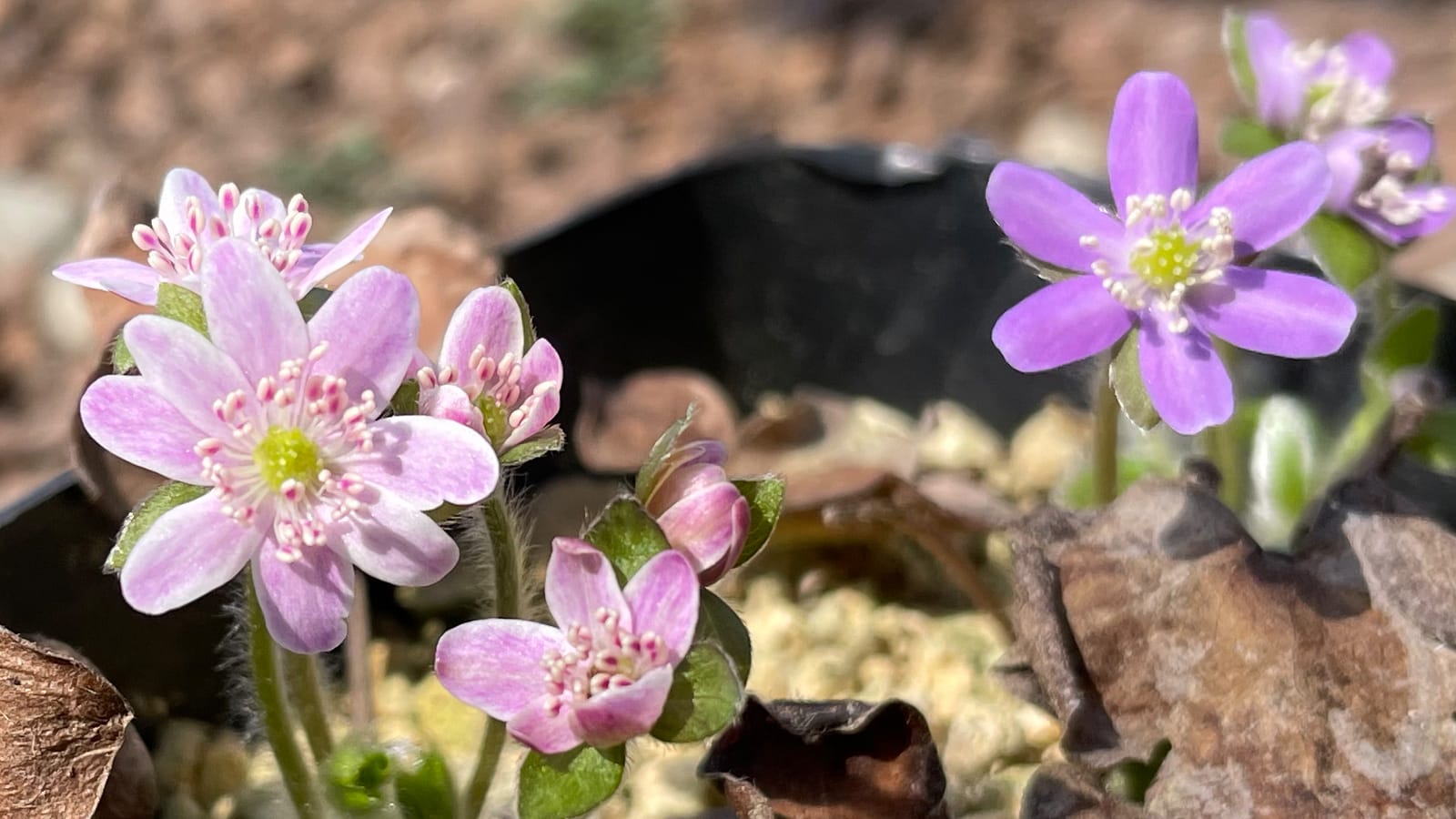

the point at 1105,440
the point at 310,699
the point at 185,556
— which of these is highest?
the point at 185,556

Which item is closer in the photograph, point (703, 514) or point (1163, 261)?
point (703, 514)

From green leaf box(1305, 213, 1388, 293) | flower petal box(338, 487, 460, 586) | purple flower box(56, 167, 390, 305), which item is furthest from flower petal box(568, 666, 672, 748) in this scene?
green leaf box(1305, 213, 1388, 293)

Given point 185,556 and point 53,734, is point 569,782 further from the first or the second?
point 53,734

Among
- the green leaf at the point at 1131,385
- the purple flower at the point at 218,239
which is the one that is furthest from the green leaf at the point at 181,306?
the green leaf at the point at 1131,385

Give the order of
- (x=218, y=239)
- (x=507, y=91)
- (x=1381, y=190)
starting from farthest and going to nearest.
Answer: (x=507, y=91) → (x=1381, y=190) → (x=218, y=239)

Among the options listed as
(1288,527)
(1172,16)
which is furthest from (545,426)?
(1172,16)

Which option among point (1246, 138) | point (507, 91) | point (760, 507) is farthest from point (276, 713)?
point (507, 91)

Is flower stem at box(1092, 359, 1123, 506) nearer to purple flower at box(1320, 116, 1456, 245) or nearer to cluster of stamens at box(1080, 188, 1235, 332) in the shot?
cluster of stamens at box(1080, 188, 1235, 332)
